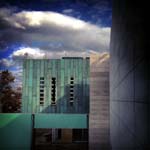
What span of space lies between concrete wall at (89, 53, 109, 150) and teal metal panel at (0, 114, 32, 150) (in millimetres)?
4770

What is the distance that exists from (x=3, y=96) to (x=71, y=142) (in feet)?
63.5

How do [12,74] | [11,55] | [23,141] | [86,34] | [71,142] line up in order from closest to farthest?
[23,141]
[71,142]
[12,74]
[11,55]
[86,34]

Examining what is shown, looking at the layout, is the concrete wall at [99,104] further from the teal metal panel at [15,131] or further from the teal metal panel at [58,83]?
the teal metal panel at [15,131]

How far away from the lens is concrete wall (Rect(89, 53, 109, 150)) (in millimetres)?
18938

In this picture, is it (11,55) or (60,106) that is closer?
(60,106)

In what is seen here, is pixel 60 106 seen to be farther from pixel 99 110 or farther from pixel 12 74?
pixel 12 74

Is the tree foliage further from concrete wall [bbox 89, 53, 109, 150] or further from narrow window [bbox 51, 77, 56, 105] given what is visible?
concrete wall [bbox 89, 53, 109, 150]

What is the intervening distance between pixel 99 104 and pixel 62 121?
10.4ft

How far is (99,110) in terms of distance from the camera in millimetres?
19422

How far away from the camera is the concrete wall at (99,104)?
18938mm

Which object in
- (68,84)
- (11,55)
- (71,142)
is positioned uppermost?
(11,55)

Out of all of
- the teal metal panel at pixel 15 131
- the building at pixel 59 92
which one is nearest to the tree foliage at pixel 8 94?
the building at pixel 59 92

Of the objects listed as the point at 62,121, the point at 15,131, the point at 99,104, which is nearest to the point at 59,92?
the point at 62,121

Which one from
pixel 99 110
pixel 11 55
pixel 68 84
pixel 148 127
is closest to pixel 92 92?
pixel 99 110
